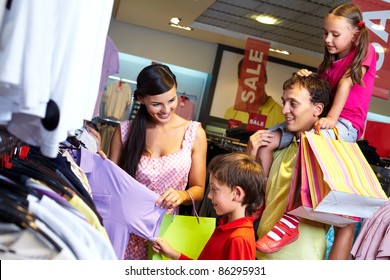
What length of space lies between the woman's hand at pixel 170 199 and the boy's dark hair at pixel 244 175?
16cm

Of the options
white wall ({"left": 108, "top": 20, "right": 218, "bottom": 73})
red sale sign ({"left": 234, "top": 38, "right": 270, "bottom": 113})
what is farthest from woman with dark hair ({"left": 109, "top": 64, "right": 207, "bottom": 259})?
white wall ({"left": 108, "top": 20, "right": 218, "bottom": 73})

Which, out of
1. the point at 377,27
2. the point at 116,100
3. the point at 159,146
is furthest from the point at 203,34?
the point at 159,146

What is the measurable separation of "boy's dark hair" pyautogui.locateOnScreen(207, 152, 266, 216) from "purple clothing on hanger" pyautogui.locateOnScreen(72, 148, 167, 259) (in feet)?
0.85

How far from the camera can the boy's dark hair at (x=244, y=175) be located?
73.5 inches

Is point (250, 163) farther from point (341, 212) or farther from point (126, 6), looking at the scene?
point (126, 6)

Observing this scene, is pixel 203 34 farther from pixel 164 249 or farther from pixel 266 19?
pixel 164 249

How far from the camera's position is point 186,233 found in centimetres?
200

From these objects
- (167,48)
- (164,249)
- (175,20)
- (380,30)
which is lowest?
(164,249)

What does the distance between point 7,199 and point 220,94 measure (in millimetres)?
8831

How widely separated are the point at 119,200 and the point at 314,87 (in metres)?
0.91

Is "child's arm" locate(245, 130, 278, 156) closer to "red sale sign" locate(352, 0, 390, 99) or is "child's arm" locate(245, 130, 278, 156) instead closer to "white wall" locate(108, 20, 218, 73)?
"red sale sign" locate(352, 0, 390, 99)

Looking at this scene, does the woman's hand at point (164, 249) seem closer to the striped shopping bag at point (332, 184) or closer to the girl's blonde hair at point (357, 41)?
the striped shopping bag at point (332, 184)

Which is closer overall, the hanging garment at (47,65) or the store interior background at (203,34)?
the hanging garment at (47,65)

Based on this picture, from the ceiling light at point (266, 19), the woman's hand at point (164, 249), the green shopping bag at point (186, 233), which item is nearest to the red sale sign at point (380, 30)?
the green shopping bag at point (186, 233)
